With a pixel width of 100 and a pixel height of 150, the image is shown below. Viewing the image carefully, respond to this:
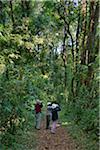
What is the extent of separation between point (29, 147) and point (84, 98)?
16.2 ft

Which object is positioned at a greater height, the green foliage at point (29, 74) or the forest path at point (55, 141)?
the green foliage at point (29, 74)

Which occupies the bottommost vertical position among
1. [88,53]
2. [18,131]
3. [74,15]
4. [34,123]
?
[34,123]

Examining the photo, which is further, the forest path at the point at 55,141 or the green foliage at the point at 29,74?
the forest path at the point at 55,141

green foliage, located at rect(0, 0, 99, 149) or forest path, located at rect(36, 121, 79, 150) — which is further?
forest path, located at rect(36, 121, 79, 150)

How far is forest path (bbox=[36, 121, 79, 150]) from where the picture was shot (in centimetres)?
1236

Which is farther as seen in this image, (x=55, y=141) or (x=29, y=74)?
(x=29, y=74)

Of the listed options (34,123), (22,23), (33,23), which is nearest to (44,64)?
(33,23)

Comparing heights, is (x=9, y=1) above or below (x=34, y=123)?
above

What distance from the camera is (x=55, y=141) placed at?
13500 mm

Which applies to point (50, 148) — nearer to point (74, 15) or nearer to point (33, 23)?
point (74, 15)

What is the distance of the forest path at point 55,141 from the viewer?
12.4 metres

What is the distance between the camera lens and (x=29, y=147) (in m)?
12.2

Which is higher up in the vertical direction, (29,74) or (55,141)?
(29,74)

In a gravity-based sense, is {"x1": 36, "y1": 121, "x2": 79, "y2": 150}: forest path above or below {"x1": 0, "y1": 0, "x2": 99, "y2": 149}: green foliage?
below
